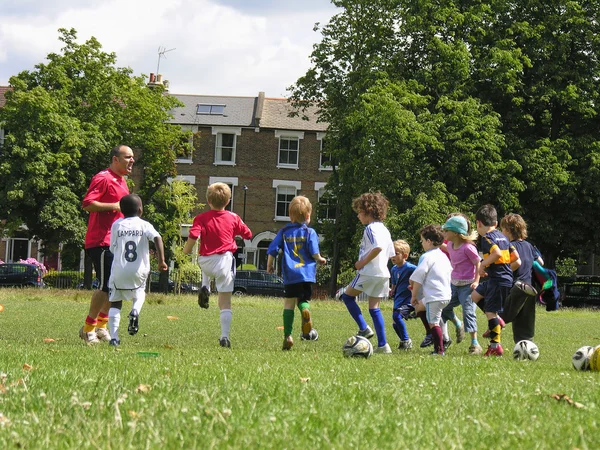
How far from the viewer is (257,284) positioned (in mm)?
46094

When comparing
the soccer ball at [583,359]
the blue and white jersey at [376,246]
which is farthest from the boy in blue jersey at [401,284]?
the soccer ball at [583,359]

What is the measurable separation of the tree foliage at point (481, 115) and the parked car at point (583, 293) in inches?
73.1

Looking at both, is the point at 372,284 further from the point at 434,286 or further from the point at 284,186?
the point at 284,186

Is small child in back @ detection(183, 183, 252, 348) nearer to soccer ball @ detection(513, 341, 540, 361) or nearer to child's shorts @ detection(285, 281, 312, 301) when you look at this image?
child's shorts @ detection(285, 281, 312, 301)

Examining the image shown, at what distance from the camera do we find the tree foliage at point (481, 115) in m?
35.0

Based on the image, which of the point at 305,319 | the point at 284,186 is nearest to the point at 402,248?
the point at 305,319

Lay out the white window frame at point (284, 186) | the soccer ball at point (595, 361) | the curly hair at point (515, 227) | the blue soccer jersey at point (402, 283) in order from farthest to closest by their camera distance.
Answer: the white window frame at point (284, 186), the blue soccer jersey at point (402, 283), the curly hair at point (515, 227), the soccer ball at point (595, 361)

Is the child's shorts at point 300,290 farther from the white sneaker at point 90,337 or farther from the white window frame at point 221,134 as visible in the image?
the white window frame at point 221,134

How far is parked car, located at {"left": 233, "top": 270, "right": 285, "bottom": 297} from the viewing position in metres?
45.9

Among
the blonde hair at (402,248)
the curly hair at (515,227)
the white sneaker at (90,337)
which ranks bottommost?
the white sneaker at (90,337)

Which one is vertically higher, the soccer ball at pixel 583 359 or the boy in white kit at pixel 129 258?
the boy in white kit at pixel 129 258

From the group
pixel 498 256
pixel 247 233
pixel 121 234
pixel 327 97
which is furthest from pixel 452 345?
pixel 327 97

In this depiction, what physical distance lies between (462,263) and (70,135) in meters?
36.1

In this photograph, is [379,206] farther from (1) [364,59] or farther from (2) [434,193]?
(1) [364,59]
